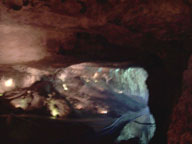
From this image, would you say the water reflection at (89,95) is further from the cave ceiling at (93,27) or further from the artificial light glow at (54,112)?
the cave ceiling at (93,27)

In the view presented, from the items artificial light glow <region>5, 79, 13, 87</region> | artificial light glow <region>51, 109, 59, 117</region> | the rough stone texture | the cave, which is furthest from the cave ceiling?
artificial light glow <region>5, 79, 13, 87</region>

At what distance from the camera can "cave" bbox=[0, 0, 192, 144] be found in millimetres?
2949

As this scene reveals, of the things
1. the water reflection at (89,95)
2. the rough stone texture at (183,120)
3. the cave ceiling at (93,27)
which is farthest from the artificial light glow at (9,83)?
the rough stone texture at (183,120)

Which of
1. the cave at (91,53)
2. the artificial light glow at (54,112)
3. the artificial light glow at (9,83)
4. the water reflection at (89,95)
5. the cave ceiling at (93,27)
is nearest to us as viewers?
the cave ceiling at (93,27)

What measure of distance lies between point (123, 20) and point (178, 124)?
2.82m

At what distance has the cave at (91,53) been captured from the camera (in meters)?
2.95

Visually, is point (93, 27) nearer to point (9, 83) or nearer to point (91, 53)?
point (91, 53)

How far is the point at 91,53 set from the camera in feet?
17.1

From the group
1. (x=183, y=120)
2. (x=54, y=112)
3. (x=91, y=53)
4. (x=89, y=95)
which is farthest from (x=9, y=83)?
(x=183, y=120)

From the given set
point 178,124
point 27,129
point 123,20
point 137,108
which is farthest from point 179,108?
point 137,108

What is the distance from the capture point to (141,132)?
8.44 meters

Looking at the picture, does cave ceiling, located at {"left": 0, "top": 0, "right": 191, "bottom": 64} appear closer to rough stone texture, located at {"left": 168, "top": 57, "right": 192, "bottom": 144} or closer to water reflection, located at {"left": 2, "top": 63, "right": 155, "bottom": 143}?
rough stone texture, located at {"left": 168, "top": 57, "right": 192, "bottom": 144}

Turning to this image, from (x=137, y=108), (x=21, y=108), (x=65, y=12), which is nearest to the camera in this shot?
(x=65, y=12)

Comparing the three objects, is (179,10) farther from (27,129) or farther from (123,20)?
(27,129)
